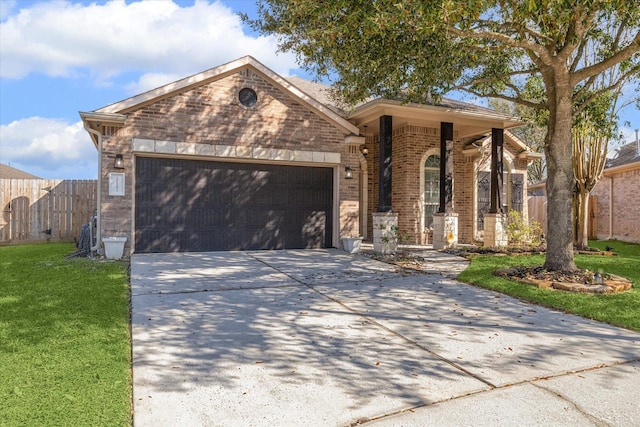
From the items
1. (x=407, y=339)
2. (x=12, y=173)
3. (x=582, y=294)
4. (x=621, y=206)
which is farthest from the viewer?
(x=12, y=173)

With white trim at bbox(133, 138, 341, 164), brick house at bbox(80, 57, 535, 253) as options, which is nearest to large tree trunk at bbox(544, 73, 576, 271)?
brick house at bbox(80, 57, 535, 253)

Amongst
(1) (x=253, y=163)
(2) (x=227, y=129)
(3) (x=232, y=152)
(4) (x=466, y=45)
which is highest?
(4) (x=466, y=45)

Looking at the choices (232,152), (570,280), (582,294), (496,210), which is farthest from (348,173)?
(582,294)

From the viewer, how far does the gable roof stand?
9547 millimetres

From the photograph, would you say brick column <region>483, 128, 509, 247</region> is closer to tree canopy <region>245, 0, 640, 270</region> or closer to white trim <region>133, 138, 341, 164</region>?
tree canopy <region>245, 0, 640, 270</region>

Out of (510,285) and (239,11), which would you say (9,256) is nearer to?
(239,11)

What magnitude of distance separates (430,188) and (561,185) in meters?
6.08

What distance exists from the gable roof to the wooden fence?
471cm

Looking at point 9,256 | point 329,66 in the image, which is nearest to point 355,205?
point 329,66

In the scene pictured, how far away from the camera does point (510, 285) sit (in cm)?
691

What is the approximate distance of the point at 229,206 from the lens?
10.9 m

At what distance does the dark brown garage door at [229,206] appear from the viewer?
33.2ft

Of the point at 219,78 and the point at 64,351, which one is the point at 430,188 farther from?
the point at 64,351

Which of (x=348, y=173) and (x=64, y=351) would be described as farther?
(x=348, y=173)
